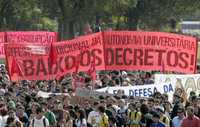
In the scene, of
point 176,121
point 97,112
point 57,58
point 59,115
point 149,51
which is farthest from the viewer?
point 149,51

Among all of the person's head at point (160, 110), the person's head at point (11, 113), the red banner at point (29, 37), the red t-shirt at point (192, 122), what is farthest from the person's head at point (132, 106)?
the red banner at point (29, 37)

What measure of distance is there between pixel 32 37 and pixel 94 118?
1529cm

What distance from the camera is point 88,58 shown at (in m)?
23.3

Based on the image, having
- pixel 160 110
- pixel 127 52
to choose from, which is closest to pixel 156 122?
pixel 160 110

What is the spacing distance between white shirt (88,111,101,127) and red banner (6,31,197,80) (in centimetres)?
524

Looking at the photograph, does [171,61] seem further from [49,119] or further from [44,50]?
[49,119]

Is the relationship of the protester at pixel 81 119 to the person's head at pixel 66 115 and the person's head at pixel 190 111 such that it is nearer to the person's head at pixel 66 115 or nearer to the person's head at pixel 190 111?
the person's head at pixel 66 115

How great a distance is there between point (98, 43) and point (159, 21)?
45.3 meters

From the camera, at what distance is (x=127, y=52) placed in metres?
23.3

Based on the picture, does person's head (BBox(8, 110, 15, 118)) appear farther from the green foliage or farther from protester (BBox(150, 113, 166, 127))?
the green foliage

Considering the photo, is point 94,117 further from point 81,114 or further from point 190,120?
point 190,120

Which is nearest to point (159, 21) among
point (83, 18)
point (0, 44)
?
point (83, 18)

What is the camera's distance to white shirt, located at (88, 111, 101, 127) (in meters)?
17.5

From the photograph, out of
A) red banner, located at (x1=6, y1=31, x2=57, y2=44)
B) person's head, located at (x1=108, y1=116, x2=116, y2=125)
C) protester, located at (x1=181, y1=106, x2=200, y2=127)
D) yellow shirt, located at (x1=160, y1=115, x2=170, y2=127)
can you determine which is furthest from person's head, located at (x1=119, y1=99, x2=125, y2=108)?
red banner, located at (x1=6, y1=31, x2=57, y2=44)
